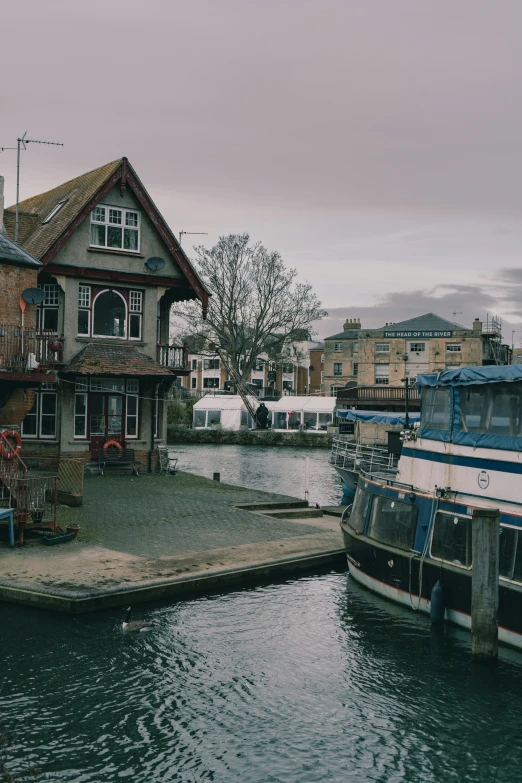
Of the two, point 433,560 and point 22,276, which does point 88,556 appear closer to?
point 433,560

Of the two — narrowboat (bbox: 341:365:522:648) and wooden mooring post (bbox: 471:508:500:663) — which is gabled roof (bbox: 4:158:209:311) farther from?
wooden mooring post (bbox: 471:508:500:663)

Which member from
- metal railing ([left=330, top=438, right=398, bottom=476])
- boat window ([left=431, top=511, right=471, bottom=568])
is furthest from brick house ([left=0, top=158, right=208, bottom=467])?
boat window ([left=431, top=511, right=471, bottom=568])

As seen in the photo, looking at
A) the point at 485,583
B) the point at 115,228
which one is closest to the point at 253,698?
the point at 485,583

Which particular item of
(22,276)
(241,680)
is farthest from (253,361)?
(241,680)

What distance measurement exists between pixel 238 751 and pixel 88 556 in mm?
8597

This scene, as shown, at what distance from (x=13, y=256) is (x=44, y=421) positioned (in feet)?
29.5

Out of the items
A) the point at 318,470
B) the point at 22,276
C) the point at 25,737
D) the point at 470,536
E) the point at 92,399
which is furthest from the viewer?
the point at 318,470

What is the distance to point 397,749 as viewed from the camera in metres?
11.4

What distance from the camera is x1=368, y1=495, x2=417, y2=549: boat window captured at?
17955 millimetres

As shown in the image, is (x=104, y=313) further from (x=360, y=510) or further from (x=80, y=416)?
(x=360, y=510)

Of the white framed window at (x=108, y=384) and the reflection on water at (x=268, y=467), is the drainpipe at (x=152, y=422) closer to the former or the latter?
the white framed window at (x=108, y=384)

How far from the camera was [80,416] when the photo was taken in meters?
34.0

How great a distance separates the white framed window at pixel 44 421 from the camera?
33750 millimetres

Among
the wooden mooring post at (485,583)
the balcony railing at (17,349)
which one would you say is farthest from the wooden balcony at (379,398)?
the wooden mooring post at (485,583)
